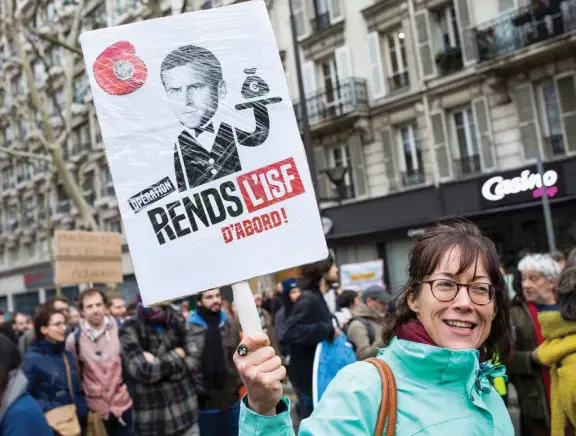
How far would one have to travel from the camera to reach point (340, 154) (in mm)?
20656

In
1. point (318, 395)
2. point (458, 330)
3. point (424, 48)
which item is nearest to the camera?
point (458, 330)

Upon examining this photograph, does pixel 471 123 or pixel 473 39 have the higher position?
pixel 473 39

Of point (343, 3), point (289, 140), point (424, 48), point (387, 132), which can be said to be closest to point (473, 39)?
point (424, 48)

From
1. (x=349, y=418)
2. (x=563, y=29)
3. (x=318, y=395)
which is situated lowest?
(x=318, y=395)

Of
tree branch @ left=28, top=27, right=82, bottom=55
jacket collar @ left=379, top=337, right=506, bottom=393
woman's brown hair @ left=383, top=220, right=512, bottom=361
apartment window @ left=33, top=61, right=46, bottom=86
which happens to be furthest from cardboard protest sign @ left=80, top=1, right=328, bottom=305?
apartment window @ left=33, top=61, right=46, bottom=86

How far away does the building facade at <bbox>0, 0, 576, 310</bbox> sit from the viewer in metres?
15.3

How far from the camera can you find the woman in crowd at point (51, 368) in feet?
16.5

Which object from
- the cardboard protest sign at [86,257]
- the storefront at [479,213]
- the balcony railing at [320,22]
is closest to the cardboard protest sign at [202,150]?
the cardboard protest sign at [86,257]

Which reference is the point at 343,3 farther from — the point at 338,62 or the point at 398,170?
the point at 398,170

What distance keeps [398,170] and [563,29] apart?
5.94 meters

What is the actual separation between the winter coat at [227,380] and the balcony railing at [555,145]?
489 inches

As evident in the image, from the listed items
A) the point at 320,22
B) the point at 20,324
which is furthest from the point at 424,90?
the point at 20,324

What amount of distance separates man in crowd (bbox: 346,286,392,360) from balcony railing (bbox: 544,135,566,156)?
37.1 feet

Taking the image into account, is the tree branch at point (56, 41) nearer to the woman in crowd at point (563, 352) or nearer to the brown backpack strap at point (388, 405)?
the woman in crowd at point (563, 352)
